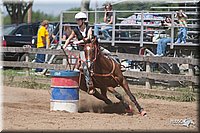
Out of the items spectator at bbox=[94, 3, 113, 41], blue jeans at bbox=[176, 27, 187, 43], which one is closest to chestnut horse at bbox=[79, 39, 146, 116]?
blue jeans at bbox=[176, 27, 187, 43]

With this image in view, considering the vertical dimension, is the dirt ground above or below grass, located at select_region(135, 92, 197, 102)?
above

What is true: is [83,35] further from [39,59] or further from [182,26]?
[39,59]

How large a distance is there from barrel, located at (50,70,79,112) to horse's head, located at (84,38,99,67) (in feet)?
1.30

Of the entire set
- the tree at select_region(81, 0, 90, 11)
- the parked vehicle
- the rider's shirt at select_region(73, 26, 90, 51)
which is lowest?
the parked vehicle

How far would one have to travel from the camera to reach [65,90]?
11688mm

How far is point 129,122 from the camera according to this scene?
34.8ft

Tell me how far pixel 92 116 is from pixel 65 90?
87 cm

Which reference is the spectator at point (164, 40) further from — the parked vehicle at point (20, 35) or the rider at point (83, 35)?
the parked vehicle at point (20, 35)

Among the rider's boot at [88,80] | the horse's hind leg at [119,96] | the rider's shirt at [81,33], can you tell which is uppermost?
the rider's shirt at [81,33]

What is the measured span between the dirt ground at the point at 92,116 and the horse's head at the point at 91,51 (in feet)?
3.88

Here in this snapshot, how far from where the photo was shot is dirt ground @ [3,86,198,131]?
9.71m

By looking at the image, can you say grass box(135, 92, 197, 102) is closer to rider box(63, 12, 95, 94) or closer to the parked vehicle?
rider box(63, 12, 95, 94)

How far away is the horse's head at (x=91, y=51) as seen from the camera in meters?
11.7

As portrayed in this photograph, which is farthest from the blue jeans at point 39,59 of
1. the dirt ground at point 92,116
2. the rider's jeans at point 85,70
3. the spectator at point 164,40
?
the rider's jeans at point 85,70
